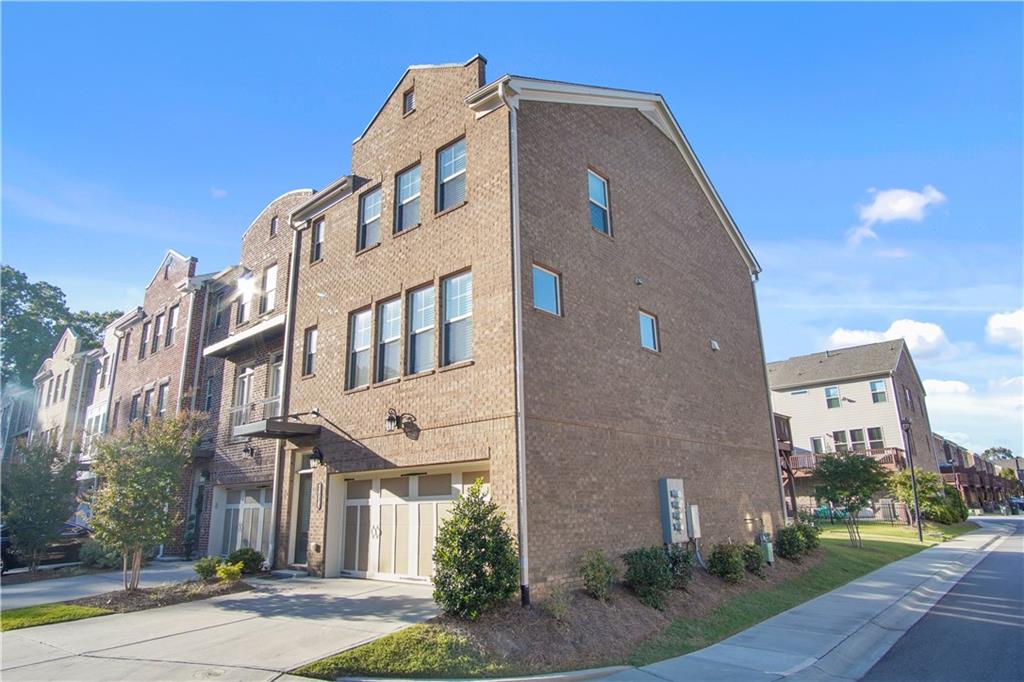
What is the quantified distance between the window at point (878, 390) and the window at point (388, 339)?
39919 millimetres

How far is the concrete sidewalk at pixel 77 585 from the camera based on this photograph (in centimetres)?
1197

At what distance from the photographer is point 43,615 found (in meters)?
10.1

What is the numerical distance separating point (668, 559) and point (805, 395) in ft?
126

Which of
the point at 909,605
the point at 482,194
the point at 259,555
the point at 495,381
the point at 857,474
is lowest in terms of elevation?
the point at 909,605

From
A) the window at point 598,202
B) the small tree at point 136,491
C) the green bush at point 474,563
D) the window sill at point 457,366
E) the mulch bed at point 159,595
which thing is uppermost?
the window at point 598,202

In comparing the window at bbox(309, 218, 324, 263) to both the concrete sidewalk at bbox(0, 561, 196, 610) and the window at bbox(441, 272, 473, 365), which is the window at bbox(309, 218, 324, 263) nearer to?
the window at bbox(441, 272, 473, 365)

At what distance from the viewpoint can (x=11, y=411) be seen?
143ft

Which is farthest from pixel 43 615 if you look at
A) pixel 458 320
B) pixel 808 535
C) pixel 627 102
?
pixel 808 535

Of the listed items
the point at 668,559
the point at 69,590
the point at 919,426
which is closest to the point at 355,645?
the point at 668,559

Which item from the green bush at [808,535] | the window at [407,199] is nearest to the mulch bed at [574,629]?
the green bush at [808,535]

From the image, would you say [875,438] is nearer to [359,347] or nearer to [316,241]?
[359,347]

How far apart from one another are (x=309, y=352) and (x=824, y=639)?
13182mm

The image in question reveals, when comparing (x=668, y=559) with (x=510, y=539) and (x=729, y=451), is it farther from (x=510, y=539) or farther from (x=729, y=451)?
(x=729, y=451)

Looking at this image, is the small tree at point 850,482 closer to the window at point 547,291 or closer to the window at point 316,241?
the window at point 547,291
